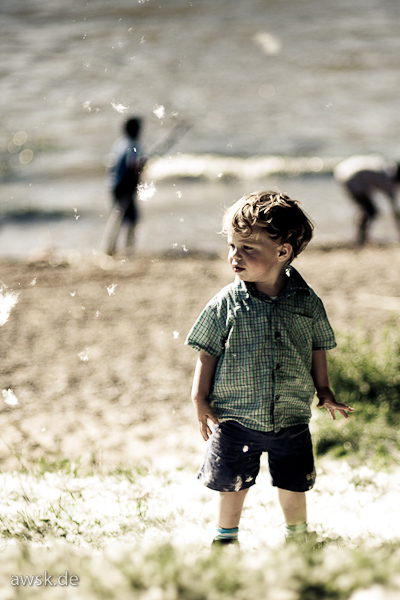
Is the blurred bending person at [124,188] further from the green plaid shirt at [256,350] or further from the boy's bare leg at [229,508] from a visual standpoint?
the boy's bare leg at [229,508]

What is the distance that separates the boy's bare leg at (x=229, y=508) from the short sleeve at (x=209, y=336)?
56cm

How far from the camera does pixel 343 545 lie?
243cm

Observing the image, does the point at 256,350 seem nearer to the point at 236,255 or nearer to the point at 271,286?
the point at 271,286

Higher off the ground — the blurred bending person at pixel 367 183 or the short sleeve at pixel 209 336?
the blurred bending person at pixel 367 183

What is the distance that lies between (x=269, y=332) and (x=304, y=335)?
6.6 inches

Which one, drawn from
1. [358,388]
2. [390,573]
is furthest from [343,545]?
[358,388]

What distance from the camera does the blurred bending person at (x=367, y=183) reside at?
30.5 feet

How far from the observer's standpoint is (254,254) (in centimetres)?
223

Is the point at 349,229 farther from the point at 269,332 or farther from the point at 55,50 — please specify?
the point at 269,332

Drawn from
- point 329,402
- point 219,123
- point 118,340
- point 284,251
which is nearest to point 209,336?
point 284,251

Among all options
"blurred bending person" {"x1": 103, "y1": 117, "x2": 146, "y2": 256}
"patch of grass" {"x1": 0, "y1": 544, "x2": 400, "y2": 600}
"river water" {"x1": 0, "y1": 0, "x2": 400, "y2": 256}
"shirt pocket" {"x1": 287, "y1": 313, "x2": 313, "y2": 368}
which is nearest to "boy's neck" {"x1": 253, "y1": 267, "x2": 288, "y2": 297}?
"shirt pocket" {"x1": 287, "y1": 313, "x2": 313, "y2": 368}

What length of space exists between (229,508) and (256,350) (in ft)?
2.11

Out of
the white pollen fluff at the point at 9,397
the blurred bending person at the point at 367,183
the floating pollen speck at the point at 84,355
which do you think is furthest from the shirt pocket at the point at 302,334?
the blurred bending person at the point at 367,183

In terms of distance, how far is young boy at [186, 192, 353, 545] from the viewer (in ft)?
7.34
